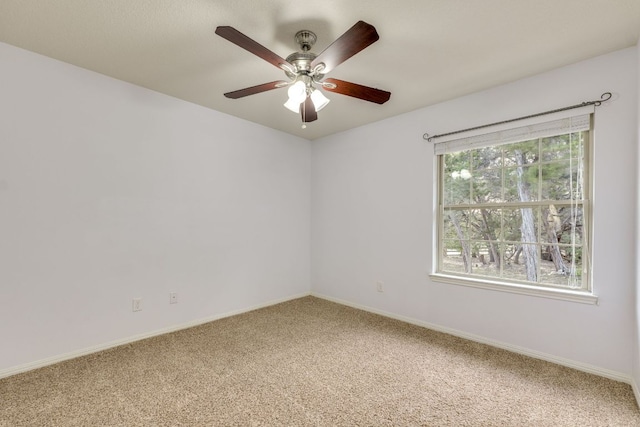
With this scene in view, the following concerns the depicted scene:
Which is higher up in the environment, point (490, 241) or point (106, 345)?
point (490, 241)

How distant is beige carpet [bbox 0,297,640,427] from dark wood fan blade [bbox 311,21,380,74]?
206 cm

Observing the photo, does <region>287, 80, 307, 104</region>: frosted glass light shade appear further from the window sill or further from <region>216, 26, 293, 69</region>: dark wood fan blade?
the window sill

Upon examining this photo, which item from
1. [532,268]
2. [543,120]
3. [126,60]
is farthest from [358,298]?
[126,60]

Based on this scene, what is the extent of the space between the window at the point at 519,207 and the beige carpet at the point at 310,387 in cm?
72

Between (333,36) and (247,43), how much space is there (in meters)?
0.69

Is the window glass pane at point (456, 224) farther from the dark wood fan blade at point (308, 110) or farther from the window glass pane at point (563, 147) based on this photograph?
the dark wood fan blade at point (308, 110)

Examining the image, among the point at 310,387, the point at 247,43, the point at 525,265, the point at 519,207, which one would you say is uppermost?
the point at 247,43

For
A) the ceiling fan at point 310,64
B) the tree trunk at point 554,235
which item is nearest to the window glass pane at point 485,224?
the tree trunk at point 554,235

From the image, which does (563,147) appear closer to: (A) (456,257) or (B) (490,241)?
(B) (490,241)

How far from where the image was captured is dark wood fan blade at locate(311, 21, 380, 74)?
1397mm

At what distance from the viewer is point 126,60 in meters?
2.30

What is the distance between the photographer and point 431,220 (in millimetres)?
3123

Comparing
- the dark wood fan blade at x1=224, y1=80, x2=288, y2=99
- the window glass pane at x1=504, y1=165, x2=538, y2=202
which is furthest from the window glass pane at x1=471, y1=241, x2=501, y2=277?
the dark wood fan blade at x1=224, y1=80, x2=288, y2=99

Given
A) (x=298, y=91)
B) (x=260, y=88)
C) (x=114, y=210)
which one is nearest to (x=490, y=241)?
(x=298, y=91)
